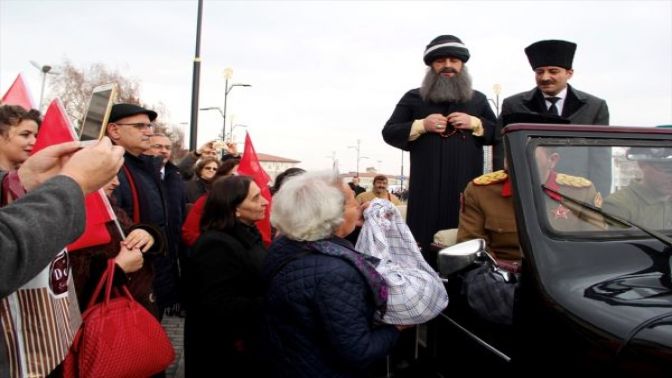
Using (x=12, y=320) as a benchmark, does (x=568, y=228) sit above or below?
above

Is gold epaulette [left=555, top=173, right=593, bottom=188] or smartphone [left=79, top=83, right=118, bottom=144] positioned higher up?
smartphone [left=79, top=83, right=118, bottom=144]

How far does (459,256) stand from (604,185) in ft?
2.25

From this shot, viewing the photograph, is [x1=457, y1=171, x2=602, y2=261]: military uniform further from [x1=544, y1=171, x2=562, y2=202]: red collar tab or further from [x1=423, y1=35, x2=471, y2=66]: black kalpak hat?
[x1=423, y1=35, x2=471, y2=66]: black kalpak hat

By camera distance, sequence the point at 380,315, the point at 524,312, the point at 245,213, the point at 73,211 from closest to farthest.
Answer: the point at 73,211
the point at 524,312
the point at 380,315
the point at 245,213

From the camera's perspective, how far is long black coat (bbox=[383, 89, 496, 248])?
364 cm

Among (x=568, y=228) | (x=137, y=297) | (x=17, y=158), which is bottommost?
(x=137, y=297)

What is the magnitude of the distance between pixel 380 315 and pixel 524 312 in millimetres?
626

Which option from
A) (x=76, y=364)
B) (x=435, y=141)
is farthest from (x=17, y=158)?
(x=435, y=141)

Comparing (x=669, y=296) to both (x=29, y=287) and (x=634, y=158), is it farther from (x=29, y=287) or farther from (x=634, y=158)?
(x=29, y=287)

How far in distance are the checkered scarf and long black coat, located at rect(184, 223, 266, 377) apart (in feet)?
2.29

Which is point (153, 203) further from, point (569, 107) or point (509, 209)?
point (569, 107)

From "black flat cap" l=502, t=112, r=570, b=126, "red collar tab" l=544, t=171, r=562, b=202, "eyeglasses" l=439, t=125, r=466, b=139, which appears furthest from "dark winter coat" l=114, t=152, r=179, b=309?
"red collar tab" l=544, t=171, r=562, b=202

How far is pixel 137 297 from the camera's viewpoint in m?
2.84

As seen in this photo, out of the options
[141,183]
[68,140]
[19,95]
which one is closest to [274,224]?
[68,140]
